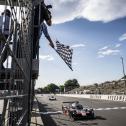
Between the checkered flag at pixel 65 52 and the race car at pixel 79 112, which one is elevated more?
the checkered flag at pixel 65 52

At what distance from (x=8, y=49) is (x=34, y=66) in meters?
9.28

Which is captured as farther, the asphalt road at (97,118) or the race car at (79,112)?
the race car at (79,112)

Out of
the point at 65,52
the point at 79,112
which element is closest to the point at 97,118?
the point at 79,112

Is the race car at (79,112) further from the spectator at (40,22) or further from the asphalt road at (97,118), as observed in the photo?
the spectator at (40,22)

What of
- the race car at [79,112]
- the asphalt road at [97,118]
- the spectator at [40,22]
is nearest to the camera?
the spectator at [40,22]

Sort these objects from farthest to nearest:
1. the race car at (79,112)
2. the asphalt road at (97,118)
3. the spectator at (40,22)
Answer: the race car at (79,112) < the asphalt road at (97,118) < the spectator at (40,22)

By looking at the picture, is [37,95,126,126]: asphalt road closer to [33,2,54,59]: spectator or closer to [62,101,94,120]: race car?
[62,101,94,120]: race car

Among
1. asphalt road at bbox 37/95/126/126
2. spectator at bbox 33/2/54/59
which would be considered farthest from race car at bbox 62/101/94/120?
spectator at bbox 33/2/54/59

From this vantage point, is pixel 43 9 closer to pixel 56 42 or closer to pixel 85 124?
pixel 85 124

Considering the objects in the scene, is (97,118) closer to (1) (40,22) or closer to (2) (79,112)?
(2) (79,112)

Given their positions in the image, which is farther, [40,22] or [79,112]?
[79,112]

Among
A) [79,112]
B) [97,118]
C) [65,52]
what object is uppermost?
[65,52]

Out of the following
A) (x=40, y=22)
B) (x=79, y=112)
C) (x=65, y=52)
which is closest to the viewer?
(x=40, y=22)

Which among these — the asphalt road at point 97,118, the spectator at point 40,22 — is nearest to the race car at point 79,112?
the asphalt road at point 97,118
